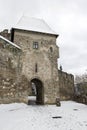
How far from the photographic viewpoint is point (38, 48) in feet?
65.8

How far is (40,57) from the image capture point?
19.8 metres

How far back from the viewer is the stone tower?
63.0ft

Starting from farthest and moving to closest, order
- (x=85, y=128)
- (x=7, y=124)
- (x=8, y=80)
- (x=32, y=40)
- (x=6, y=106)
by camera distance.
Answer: (x=32, y=40), (x=8, y=80), (x=6, y=106), (x=7, y=124), (x=85, y=128)

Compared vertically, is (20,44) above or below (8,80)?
above

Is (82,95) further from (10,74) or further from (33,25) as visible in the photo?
(10,74)

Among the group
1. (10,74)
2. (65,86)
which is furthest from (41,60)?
(65,86)

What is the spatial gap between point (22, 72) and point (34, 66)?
149 centimetres

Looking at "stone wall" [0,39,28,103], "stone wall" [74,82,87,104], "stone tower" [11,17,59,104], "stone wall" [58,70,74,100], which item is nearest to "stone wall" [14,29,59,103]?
"stone tower" [11,17,59,104]

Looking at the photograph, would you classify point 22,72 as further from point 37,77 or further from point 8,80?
point 8,80

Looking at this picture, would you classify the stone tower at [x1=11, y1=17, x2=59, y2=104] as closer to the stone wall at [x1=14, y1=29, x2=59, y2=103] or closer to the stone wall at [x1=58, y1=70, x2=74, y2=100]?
the stone wall at [x1=14, y1=29, x2=59, y2=103]

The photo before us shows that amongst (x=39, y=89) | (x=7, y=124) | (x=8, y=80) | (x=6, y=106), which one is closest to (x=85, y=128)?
(x=7, y=124)

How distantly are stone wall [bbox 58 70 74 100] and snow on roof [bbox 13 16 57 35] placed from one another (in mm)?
5456

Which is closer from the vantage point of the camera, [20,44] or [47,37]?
[20,44]

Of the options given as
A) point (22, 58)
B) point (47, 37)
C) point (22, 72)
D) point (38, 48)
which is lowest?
point (22, 72)
